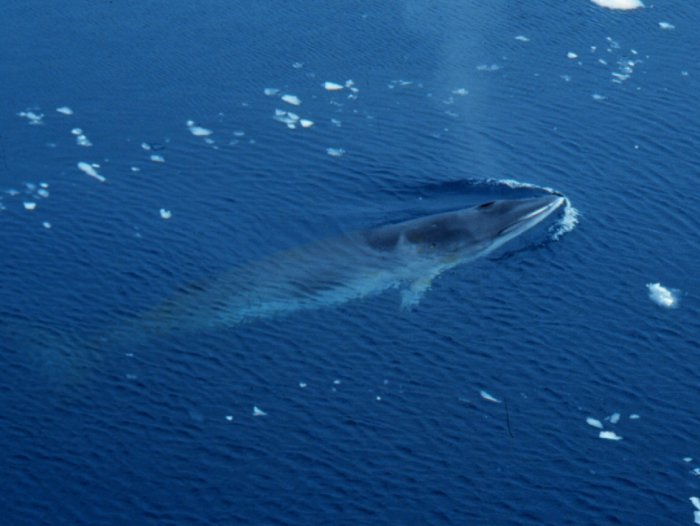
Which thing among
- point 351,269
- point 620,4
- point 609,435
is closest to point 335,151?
point 351,269

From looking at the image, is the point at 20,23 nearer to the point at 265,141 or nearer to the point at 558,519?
the point at 265,141

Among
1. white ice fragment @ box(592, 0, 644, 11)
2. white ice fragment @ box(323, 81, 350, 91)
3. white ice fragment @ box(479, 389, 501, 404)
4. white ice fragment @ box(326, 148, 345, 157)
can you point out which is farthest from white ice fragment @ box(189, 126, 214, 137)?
white ice fragment @ box(592, 0, 644, 11)

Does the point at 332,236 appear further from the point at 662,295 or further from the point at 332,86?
the point at 662,295

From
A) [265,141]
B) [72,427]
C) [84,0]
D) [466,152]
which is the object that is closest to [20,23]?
[84,0]

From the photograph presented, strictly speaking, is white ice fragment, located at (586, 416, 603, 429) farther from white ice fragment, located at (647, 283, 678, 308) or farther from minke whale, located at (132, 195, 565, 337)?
minke whale, located at (132, 195, 565, 337)

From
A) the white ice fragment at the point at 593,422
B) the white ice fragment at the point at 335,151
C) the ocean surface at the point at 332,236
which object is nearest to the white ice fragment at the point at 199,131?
the ocean surface at the point at 332,236

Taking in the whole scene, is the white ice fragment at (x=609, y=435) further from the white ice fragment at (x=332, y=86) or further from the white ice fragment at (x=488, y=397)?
the white ice fragment at (x=332, y=86)
